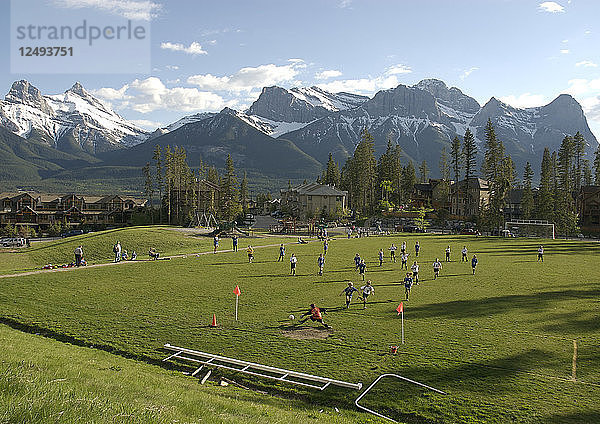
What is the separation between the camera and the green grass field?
13.4 m

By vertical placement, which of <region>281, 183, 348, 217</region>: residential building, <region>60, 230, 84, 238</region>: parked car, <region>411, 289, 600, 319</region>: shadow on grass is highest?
<region>281, 183, 348, 217</region>: residential building

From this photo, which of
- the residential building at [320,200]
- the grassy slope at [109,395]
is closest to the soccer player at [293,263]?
the grassy slope at [109,395]

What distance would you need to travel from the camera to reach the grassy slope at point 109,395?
826cm

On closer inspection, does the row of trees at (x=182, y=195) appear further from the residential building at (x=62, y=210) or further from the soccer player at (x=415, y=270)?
the soccer player at (x=415, y=270)

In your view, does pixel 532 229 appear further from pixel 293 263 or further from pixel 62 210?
pixel 62 210

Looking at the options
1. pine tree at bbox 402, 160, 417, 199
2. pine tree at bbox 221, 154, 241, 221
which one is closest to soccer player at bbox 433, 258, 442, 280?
pine tree at bbox 221, 154, 241, 221

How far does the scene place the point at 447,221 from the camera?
331ft

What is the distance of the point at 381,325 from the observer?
20.3 meters

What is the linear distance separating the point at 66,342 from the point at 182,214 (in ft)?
270

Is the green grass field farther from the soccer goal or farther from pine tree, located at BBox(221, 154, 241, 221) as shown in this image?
pine tree, located at BBox(221, 154, 241, 221)

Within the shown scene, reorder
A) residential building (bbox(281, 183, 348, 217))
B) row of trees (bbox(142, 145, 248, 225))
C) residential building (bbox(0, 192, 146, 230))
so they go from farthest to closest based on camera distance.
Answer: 1. residential building (bbox(281, 183, 348, 217))
2. residential building (bbox(0, 192, 146, 230))
3. row of trees (bbox(142, 145, 248, 225))

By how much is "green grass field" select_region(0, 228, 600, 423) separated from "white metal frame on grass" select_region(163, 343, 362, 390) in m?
0.36

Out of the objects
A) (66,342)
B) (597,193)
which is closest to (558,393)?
(66,342)

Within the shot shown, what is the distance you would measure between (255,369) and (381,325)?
740 centimetres
